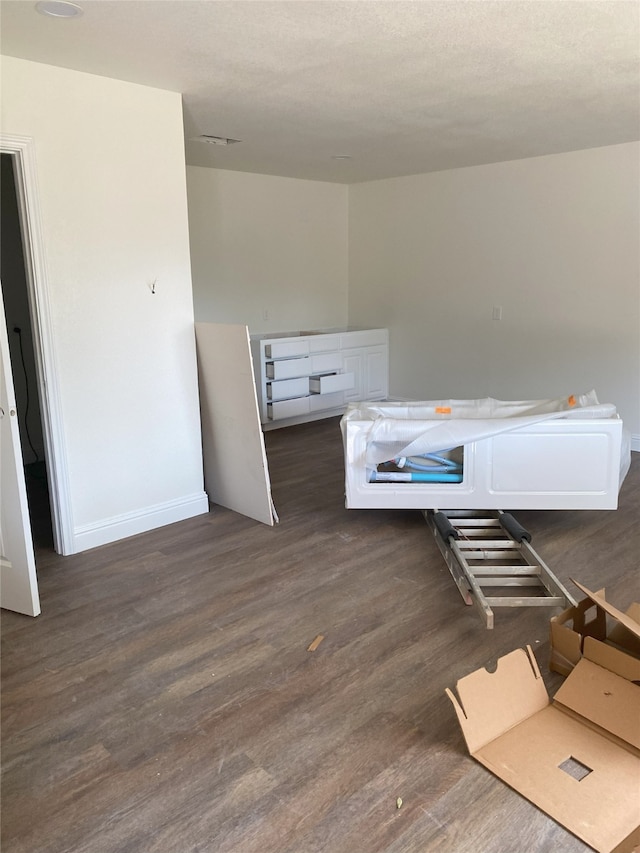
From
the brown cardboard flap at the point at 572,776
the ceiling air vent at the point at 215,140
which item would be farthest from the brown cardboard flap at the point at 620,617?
the ceiling air vent at the point at 215,140

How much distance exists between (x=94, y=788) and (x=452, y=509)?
2303 millimetres

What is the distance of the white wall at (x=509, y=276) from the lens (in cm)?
513

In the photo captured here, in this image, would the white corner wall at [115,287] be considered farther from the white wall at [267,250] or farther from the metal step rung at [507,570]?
the white wall at [267,250]

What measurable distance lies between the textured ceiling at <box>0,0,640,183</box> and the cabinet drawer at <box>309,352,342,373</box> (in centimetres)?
205

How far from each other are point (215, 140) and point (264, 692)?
3781mm

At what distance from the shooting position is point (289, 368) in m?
5.95

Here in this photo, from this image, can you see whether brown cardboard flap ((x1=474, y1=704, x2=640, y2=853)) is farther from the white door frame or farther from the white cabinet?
the white cabinet

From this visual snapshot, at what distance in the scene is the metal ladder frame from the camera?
283cm

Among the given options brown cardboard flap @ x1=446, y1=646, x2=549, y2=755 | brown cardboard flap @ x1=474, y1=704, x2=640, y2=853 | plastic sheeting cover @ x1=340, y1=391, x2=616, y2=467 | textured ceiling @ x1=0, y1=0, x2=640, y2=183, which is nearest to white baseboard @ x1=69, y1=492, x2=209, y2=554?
plastic sheeting cover @ x1=340, y1=391, x2=616, y2=467

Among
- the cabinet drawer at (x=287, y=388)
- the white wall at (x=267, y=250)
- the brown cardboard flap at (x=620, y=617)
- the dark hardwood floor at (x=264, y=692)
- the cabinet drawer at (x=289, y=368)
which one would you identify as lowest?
the dark hardwood floor at (x=264, y=692)

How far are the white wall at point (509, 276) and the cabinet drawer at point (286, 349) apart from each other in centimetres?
128

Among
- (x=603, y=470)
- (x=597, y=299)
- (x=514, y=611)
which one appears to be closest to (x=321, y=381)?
(x=597, y=299)

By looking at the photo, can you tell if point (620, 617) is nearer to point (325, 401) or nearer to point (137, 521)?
point (137, 521)

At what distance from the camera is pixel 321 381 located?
6184mm
